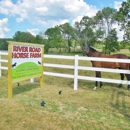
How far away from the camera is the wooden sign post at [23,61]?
5102mm

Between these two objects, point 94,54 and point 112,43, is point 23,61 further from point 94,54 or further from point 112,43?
point 112,43

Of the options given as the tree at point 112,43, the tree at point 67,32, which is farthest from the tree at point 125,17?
the tree at point 67,32

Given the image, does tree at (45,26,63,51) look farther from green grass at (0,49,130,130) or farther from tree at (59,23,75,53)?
green grass at (0,49,130,130)

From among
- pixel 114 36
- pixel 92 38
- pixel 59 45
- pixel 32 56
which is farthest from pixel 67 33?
pixel 32 56

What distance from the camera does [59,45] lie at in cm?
6494

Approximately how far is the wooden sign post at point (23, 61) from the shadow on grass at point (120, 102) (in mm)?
2997

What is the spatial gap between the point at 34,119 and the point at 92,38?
49974 millimetres

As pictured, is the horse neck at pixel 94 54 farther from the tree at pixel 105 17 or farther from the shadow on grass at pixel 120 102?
the tree at pixel 105 17

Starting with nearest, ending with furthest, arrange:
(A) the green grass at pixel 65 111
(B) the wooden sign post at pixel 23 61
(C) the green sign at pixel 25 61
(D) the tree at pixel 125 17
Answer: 1. (A) the green grass at pixel 65 111
2. (B) the wooden sign post at pixel 23 61
3. (C) the green sign at pixel 25 61
4. (D) the tree at pixel 125 17

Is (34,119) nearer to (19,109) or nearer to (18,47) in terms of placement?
(19,109)

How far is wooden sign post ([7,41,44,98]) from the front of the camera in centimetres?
510

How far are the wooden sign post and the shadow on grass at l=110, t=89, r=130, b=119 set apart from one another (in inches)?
118

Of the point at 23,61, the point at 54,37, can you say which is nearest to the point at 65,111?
the point at 23,61

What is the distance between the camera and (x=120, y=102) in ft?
16.4
